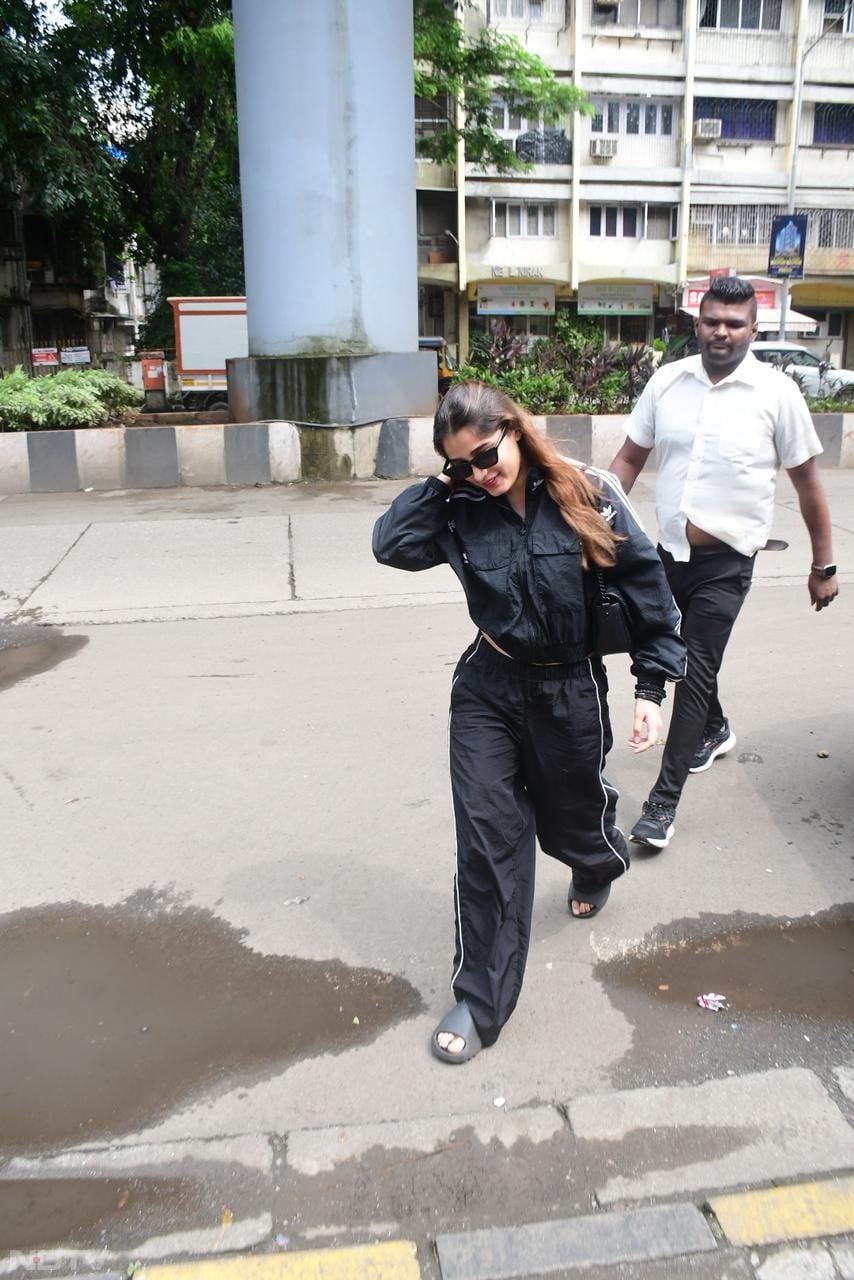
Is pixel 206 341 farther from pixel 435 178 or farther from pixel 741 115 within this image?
pixel 741 115

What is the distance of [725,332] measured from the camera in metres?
3.48

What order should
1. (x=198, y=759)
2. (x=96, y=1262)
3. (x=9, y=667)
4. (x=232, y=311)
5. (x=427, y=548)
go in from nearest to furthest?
(x=96, y=1262) → (x=427, y=548) → (x=198, y=759) → (x=9, y=667) → (x=232, y=311)

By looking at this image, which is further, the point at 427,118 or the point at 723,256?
the point at 723,256

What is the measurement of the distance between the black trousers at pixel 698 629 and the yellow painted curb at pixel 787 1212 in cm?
166

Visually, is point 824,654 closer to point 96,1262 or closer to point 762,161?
point 96,1262

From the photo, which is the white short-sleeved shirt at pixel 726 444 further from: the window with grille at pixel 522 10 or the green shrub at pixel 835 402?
the window with grille at pixel 522 10

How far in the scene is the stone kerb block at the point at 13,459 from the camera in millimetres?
10695

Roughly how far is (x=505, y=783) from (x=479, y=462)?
2.70ft

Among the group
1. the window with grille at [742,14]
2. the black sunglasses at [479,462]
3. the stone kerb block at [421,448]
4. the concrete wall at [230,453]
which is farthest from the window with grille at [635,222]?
the black sunglasses at [479,462]

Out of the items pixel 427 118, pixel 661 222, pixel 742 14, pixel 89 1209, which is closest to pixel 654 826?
pixel 89 1209

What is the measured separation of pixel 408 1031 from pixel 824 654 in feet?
12.8

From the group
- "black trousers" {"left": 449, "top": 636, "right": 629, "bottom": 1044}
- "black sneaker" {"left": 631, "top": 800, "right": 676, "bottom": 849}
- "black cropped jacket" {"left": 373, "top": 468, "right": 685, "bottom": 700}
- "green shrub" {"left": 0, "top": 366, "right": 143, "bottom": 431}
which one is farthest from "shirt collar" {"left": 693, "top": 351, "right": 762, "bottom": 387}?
"green shrub" {"left": 0, "top": 366, "right": 143, "bottom": 431}

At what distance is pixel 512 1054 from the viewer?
278 cm

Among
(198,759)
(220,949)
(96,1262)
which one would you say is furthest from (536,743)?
(198,759)
